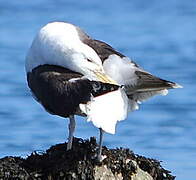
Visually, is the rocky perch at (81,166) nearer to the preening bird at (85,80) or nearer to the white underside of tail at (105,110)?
the preening bird at (85,80)

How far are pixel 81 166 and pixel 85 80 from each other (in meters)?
0.96

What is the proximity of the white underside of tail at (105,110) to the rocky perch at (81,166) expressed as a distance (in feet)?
1.45

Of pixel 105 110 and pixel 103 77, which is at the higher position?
pixel 103 77

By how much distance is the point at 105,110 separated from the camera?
817 centimetres

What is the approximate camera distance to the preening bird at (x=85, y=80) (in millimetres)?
8125

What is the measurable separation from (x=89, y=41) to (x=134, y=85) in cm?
93

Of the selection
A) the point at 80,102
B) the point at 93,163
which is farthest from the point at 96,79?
the point at 93,163

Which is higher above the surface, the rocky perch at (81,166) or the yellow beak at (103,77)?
the yellow beak at (103,77)

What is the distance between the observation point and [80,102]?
8195mm

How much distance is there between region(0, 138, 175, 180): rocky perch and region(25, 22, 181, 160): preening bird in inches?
6.8

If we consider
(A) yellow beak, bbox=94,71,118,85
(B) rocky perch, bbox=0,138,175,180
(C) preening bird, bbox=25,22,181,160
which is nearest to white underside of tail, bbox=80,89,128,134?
(C) preening bird, bbox=25,22,181,160

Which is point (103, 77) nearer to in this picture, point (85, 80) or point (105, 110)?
point (85, 80)

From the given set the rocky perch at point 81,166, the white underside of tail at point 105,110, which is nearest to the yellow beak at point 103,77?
the white underside of tail at point 105,110

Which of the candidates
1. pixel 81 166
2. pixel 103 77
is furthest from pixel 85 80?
pixel 81 166
